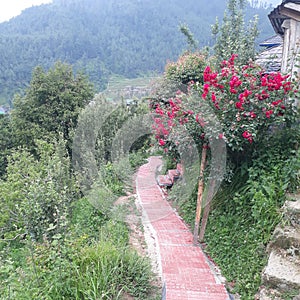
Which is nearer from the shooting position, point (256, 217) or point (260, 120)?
point (256, 217)

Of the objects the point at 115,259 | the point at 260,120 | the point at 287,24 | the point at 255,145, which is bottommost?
the point at 115,259

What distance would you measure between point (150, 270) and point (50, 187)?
2.52 meters

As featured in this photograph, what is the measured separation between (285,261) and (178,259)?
1659mm

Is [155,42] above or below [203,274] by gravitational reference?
above

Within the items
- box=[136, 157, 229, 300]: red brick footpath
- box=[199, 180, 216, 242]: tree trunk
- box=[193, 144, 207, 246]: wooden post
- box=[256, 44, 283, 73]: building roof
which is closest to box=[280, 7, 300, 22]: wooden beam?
box=[256, 44, 283, 73]: building roof

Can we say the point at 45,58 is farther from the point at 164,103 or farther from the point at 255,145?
the point at 255,145

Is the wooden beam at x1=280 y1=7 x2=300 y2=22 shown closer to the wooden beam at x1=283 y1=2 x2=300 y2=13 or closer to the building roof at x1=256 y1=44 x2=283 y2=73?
the wooden beam at x1=283 y1=2 x2=300 y2=13

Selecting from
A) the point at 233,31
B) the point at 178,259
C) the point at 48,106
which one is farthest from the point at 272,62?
the point at 233,31

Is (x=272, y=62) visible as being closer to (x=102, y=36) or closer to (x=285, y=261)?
(x=285, y=261)

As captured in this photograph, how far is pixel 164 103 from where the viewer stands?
11172 mm

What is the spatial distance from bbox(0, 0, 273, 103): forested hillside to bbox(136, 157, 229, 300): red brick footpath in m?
28.2

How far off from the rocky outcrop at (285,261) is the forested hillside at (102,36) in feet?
101

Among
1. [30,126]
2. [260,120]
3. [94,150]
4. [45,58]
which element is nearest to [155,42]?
[45,58]

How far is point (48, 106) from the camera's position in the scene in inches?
543
